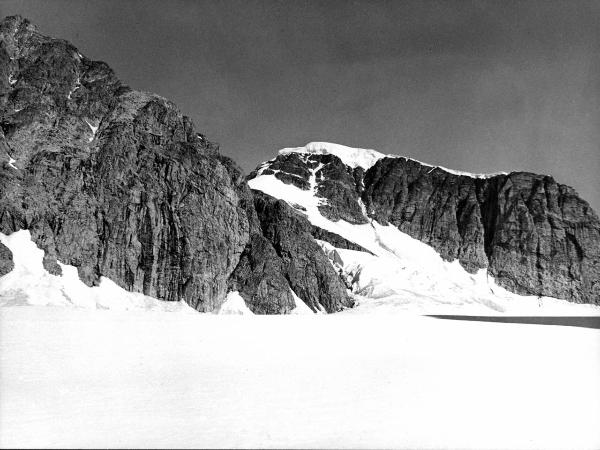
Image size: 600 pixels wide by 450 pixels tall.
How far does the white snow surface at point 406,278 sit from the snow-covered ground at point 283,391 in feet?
297

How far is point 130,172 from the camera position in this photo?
90.5 m

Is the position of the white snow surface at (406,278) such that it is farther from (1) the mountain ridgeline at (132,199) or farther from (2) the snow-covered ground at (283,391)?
(2) the snow-covered ground at (283,391)

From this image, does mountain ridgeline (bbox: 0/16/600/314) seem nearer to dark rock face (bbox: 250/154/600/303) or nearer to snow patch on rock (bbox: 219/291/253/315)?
snow patch on rock (bbox: 219/291/253/315)

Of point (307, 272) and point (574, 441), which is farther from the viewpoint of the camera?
point (307, 272)

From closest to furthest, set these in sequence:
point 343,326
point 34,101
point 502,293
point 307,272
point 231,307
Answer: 1. point 343,326
2. point 231,307
3. point 34,101
4. point 307,272
5. point 502,293

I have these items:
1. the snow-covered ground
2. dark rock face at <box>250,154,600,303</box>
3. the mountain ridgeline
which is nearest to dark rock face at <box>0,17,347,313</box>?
the mountain ridgeline

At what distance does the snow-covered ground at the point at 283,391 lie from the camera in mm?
8922

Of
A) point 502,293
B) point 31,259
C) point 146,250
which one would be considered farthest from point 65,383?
point 502,293

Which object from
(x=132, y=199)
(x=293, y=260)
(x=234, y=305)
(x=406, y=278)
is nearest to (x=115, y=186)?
(x=132, y=199)

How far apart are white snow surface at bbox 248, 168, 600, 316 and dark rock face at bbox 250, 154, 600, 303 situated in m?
4.47

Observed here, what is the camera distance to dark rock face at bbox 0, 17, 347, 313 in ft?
264

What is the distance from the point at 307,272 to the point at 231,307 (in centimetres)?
2371

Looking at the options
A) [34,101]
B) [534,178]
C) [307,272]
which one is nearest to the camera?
[34,101]

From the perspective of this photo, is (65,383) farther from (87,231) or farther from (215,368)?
(87,231)
